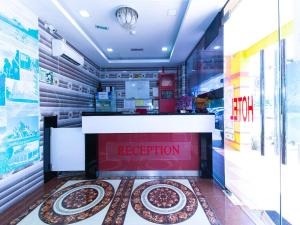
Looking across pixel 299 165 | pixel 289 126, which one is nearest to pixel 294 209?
pixel 299 165

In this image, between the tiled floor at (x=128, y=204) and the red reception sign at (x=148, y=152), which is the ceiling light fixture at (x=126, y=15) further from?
the tiled floor at (x=128, y=204)

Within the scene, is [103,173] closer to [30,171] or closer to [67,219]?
[30,171]

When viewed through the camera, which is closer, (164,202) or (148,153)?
(164,202)

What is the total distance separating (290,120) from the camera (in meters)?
1.84

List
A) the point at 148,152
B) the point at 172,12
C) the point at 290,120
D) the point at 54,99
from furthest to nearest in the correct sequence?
the point at 54,99 < the point at 148,152 < the point at 172,12 < the point at 290,120

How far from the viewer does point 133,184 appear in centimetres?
305

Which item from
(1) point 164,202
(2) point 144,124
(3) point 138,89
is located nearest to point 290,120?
(1) point 164,202

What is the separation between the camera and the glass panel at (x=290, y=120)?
5.69 feet

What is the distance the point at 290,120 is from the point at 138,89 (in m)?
4.93

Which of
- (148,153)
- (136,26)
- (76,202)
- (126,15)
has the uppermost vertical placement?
(136,26)

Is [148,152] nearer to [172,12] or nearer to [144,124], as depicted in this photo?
[144,124]

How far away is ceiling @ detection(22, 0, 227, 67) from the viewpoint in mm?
2770

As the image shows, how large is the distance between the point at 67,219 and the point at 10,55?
209 centimetres

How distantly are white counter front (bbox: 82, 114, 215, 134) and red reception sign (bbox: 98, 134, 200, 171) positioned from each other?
236 millimetres
